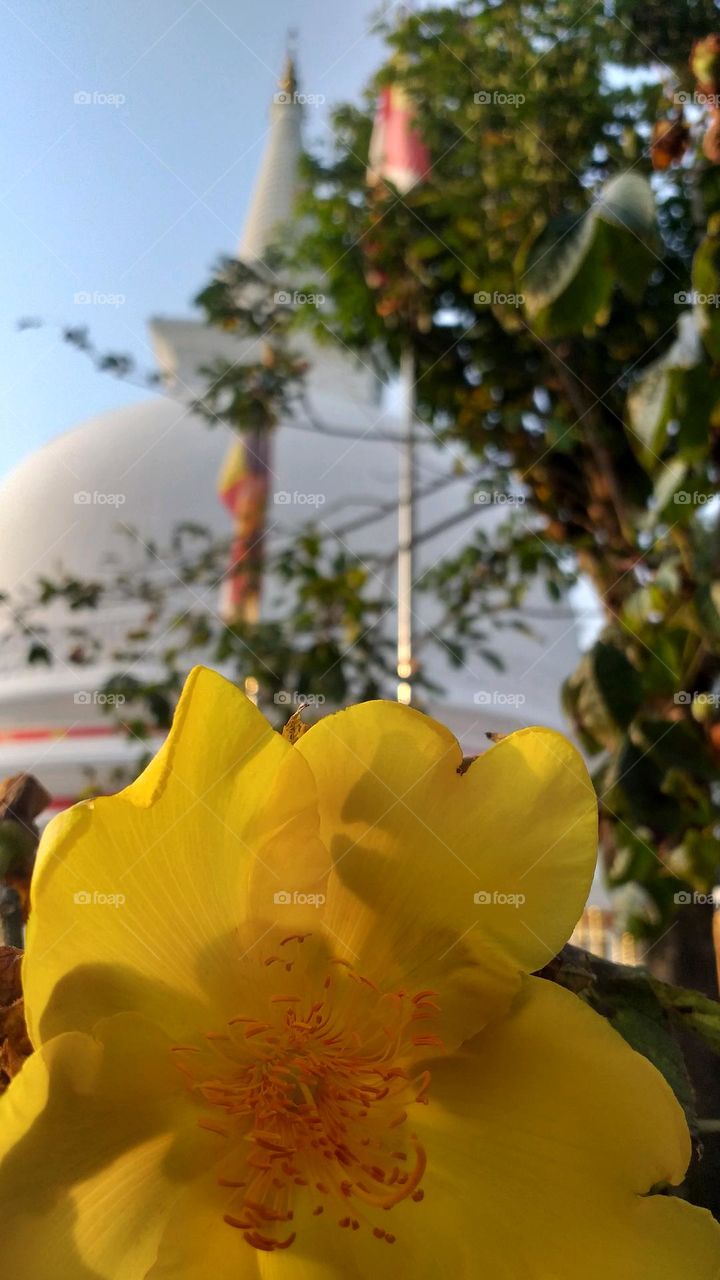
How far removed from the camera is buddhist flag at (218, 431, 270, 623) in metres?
1.85

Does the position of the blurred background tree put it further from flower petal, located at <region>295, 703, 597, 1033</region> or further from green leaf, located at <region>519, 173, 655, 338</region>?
flower petal, located at <region>295, 703, 597, 1033</region>

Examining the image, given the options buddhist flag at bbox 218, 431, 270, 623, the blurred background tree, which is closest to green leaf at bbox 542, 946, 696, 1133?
the blurred background tree

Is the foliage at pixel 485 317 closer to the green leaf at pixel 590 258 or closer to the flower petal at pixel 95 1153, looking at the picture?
the green leaf at pixel 590 258

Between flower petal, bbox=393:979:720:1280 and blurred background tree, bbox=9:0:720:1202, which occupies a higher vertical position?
blurred background tree, bbox=9:0:720:1202

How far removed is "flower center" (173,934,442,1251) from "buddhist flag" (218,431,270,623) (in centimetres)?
155

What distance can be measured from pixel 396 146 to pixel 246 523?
2.62ft

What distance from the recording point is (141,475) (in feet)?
13.7

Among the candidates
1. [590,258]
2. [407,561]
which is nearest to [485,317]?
[407,561]

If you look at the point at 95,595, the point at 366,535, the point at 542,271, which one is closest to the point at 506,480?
the point at 95,595

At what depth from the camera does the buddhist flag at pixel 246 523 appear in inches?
72.9

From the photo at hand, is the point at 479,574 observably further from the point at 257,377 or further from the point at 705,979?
the point at 705,979

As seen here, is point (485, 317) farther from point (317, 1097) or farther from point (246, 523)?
point (317, 1097)

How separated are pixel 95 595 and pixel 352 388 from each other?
10.2 ft

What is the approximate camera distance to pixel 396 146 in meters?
1.98
